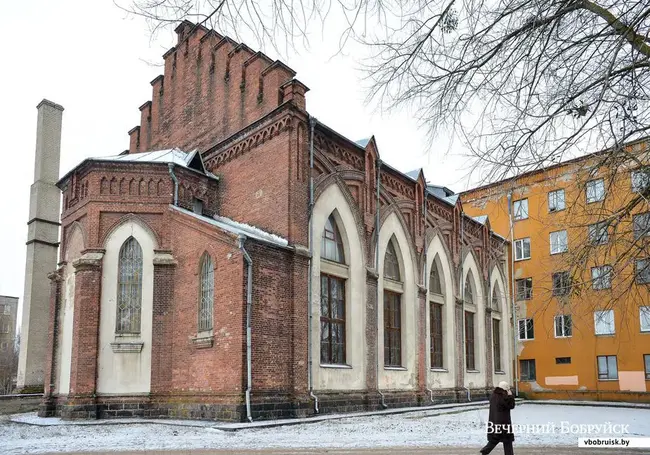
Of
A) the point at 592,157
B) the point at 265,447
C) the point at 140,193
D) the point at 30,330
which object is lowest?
the point at 265,447

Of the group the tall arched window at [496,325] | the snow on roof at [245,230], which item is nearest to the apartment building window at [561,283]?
the snow on roof at [245,230]

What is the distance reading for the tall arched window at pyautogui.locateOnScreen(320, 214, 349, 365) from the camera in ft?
63.9

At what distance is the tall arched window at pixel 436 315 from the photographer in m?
25.8

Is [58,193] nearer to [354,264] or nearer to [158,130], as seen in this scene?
[158,130]

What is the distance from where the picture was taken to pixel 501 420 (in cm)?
947

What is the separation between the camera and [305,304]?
18281 millimetres

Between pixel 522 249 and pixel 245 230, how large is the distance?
2132cm

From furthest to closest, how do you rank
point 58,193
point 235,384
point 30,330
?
point 58,193
point 30,330
point 235,384

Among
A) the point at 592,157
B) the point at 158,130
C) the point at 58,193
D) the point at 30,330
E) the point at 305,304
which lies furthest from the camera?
the point at 58,193

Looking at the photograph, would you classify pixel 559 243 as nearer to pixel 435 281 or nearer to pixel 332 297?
pixel 435 281

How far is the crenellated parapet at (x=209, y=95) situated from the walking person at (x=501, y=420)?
11812 millimetres

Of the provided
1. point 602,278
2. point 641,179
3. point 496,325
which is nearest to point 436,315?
point 496,325

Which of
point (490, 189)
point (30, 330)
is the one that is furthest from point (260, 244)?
point (30, 330)

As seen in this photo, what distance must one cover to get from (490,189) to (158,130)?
1980cm
